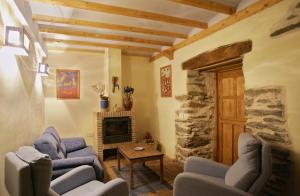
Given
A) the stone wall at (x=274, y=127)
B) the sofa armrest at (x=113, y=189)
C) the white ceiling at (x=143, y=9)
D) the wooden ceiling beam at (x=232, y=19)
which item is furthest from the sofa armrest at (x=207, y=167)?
the white ceiling at (x=143, y=9)

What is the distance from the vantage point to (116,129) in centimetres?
445

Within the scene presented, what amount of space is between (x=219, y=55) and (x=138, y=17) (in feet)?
4.36

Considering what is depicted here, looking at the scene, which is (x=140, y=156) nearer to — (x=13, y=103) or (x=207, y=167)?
(x=207, y=167)

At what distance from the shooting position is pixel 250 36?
2.36 meters

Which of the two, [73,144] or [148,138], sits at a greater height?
[73,144]

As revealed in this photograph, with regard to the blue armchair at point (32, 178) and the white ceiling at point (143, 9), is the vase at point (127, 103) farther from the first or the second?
the blue armchair at point (32, 178)

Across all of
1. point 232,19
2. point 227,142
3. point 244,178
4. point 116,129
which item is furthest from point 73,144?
point 232,19

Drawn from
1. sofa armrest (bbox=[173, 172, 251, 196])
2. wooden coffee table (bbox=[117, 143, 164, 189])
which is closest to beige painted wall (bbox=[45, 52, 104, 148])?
wooden coffee table (bbox=[117, 143, 164, 189])

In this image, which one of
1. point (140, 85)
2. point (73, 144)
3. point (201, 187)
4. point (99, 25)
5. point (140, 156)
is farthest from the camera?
point (140, 85)

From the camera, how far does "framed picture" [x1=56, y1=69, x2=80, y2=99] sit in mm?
4434

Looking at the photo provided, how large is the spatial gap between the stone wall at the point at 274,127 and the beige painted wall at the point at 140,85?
3.23 metres

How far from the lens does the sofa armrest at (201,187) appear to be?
1594 mm

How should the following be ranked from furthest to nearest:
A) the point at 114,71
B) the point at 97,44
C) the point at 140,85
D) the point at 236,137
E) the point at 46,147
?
the point at 140,85, the point at 114,71, the point at 97,44, the point at 236,137, the point at 46,147

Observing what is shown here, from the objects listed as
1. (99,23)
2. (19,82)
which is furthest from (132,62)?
(19,82)
